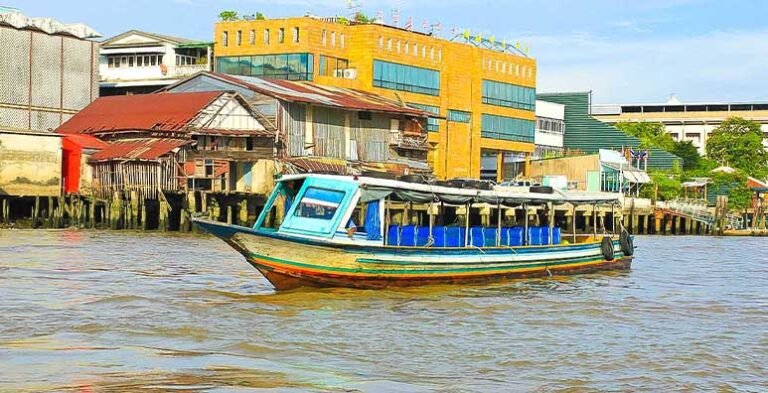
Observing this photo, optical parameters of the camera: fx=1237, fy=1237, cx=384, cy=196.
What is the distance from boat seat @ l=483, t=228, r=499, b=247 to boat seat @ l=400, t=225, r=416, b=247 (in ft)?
9.07

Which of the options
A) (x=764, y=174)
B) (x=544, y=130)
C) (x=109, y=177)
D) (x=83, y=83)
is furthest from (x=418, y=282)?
(x=764, y=174)

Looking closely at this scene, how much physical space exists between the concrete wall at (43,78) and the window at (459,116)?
61.4 feet

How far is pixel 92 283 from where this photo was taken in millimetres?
23922

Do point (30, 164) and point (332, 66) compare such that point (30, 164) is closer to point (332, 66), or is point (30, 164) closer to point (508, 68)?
point (332, 66)

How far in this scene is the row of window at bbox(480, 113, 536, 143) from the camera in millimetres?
70000

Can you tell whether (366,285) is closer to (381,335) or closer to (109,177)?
(381,335)

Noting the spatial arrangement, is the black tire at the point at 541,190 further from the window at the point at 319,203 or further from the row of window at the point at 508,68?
the row of window at the point at 508,68

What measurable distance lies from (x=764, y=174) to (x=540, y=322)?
7491 centimetres

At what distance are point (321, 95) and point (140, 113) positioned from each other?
789cm

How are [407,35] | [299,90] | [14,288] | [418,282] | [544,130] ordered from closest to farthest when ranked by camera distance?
[14,288] < [418,282] < [299,90] < [407,35] < [544,130]

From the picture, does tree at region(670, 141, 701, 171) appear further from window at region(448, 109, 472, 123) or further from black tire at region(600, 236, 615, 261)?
black tire at region(600, 236, 615, 261)

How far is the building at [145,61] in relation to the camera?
69125mm

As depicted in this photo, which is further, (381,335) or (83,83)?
(83,83)

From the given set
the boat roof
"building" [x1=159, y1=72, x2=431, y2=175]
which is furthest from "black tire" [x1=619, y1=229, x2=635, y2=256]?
"building" [x1=159, y1=72, x2=431, y2=175]
